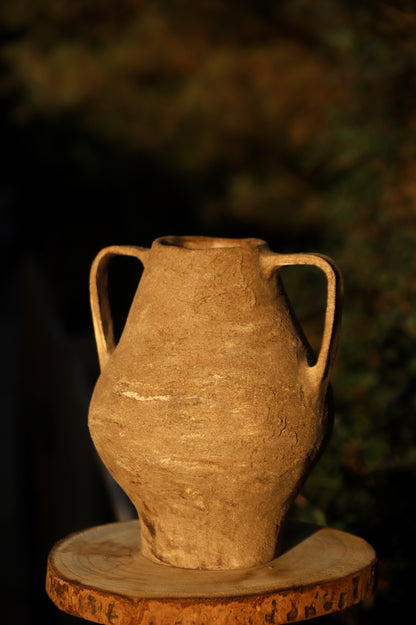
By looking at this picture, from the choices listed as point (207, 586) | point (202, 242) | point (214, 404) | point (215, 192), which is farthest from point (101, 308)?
point (215, 192)

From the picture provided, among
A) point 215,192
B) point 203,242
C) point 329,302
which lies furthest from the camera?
point 215,192

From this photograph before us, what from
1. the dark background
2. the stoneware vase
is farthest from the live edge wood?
the dark background

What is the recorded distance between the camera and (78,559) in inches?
70.7

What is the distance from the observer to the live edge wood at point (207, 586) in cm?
156

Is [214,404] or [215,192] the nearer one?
[214,404]

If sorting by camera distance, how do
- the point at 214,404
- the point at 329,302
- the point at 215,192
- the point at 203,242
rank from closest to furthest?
the point at 214,404 < the point at 329,302 < the point at 203,242 < the point at 215,192

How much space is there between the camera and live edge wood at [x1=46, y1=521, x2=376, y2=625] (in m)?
1.56

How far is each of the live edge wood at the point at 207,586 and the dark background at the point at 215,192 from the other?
1012mm

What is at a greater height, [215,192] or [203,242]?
[215,192]

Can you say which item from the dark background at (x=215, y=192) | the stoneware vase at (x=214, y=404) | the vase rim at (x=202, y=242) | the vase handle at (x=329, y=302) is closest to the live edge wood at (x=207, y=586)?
the stoneware vase at (x=214, y=404)

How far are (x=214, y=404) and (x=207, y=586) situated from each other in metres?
0.35

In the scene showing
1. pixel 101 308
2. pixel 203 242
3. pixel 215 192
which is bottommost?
pixel 101 308

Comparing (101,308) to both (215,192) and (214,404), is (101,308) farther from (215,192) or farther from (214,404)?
(215,192)

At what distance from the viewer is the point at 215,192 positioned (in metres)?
9.24
